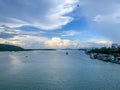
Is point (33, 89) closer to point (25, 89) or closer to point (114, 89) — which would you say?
point (25, 89)

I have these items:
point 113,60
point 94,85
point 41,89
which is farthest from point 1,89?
point 113,60

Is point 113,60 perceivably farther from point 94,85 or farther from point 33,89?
point 33,89

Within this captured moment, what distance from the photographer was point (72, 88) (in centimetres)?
2734

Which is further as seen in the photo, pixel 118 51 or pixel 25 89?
pixel 118 51

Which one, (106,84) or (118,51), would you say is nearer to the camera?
(106,84)

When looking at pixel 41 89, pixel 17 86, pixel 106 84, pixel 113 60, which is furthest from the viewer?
pixel 113 60

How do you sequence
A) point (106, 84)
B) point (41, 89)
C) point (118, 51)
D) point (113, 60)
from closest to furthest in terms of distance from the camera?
point (41, 89), point (106, 84), point (113, 60), point (118, 51)

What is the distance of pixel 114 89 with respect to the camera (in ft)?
88.8

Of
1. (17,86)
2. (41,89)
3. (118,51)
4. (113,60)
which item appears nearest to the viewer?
(41,89)

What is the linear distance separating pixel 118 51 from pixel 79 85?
75814mm

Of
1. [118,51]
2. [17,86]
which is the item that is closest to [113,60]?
[118,51]

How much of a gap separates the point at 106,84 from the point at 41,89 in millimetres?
8816

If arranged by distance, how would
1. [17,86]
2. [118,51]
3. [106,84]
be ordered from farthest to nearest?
[118,51] < [106,84] < [17,86]

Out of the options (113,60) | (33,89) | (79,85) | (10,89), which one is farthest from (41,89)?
(113,60)
